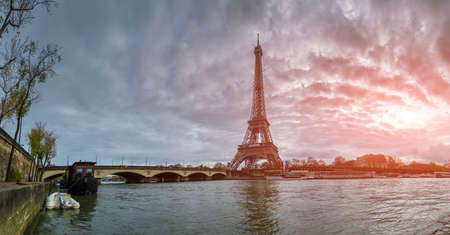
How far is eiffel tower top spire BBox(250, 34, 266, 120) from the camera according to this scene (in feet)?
388

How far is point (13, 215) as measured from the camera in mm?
8547

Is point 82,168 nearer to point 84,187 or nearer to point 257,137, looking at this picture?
point 84,187

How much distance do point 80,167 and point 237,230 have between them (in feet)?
165

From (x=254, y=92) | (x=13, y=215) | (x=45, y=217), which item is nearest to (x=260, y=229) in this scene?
(x=13, y=215)

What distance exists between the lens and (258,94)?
122812mm

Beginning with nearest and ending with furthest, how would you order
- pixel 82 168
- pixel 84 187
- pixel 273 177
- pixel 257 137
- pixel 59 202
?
pixel 59 202 → pixel 84 187 → pixel 82 168 → pixel 257 137 → pixel 273 177

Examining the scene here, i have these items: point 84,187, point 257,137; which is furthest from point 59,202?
point 257,137

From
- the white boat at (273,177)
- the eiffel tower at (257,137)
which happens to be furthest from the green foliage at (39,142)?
the white boat at (273,177)

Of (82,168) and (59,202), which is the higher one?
(82,168)

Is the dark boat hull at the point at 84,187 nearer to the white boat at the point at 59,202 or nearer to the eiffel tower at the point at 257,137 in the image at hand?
the white boat at the point at 59,202

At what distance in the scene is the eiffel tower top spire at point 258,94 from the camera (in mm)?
118156

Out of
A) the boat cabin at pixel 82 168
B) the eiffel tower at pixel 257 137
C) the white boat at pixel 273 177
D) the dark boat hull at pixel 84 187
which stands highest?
the eiffel tower at pixel 257 137

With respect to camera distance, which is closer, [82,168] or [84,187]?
[84,187]

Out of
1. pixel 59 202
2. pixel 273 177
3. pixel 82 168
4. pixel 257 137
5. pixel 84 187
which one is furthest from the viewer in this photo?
pixel 273 177
